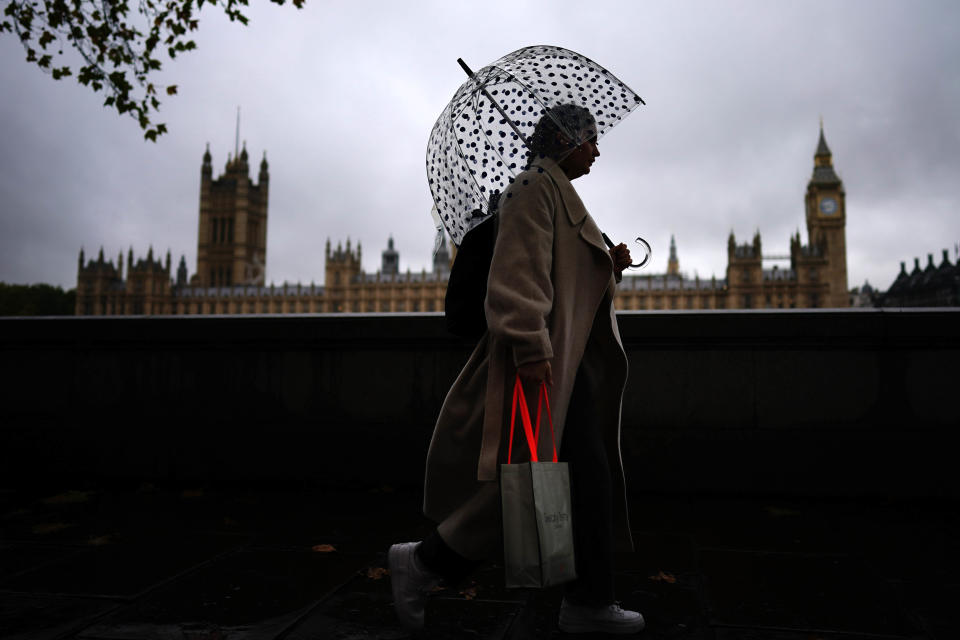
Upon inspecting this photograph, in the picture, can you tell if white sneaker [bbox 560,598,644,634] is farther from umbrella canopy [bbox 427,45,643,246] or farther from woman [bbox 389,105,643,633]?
umbrella canopy [bbox 427,45,643,246]

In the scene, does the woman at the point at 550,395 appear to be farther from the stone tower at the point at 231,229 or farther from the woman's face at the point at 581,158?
the stone tower at the point at 231,229

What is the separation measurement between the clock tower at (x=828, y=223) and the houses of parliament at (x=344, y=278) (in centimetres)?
12

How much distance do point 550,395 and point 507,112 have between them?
86 cm

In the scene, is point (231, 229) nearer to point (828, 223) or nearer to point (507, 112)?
point (828, 223)

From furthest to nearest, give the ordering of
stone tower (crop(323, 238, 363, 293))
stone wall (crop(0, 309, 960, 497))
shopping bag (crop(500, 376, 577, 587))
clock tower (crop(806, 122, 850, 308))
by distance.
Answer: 1. stone tower (crop(323, 238, 363, 293))
2. clock tower (crop(806, 122, 850, 308))
3. stone wall (crop(0, 309, 960, 497))
4. shopping bag (crop(500, 376, 577, 587))

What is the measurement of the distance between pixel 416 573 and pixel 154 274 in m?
98.4

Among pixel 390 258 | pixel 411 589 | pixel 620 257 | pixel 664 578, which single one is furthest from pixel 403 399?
pixel 390 258

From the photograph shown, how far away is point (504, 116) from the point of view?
1.97m

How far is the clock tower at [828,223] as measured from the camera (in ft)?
250

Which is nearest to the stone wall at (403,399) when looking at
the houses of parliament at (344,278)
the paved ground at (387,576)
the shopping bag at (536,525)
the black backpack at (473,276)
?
the paved ground at (387,576)

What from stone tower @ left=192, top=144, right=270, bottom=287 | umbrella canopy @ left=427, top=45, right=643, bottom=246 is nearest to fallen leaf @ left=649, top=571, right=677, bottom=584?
umbrella canopy @ left=427, top=45, right=643, bottom=246

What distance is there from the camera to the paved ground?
2016 millimetres

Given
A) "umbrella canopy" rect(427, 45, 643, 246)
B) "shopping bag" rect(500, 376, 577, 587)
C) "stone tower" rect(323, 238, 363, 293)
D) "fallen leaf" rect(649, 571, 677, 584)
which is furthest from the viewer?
"stone tower" rect(323, 238, 363, 293)

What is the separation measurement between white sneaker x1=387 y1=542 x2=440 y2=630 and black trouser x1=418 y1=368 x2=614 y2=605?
0.10 ft
